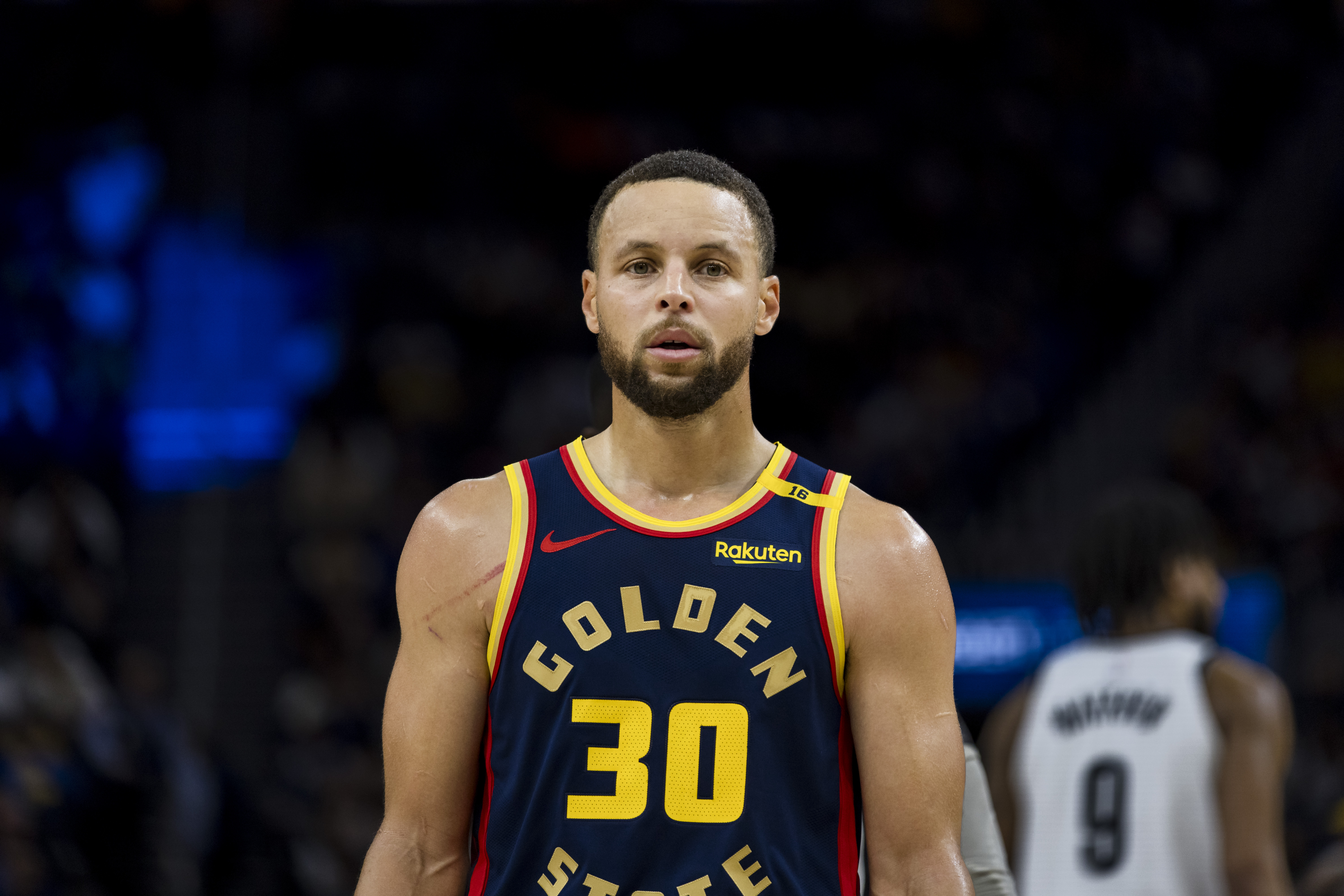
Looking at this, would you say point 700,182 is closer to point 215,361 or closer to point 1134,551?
point 1134,551

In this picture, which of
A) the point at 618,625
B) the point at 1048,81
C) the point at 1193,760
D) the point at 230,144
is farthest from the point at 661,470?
the point at 1048,81

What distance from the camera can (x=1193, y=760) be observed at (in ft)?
12.8

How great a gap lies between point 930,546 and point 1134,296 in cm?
1137

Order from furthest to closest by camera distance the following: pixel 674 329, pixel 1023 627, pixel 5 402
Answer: pixel 5 402
pixel 1023 627
pixel 674 329

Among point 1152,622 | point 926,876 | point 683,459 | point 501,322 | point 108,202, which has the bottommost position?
point 926,876

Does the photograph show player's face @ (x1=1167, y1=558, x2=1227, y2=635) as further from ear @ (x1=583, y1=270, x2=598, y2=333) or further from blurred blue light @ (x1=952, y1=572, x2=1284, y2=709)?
blurred blue light @ (x1=952, y1=572, x2=1284, y2=709)

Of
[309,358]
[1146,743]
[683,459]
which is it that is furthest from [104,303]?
[683,459]

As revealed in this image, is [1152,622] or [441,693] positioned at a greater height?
[1152,622]

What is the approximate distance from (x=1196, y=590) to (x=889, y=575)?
6.79 feet

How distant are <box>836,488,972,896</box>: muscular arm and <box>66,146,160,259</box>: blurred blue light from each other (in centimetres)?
1065

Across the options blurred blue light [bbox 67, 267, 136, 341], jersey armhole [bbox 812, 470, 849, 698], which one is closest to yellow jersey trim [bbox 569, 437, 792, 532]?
jersey armhole [bbox 812, 470, 849, 698]

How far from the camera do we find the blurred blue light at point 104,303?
11500 millimetres

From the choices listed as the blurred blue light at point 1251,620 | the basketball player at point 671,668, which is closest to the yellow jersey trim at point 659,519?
the basketball player at point 671,668

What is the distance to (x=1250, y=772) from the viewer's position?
3.80 metres
